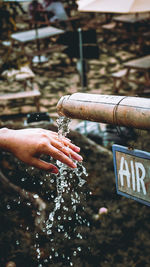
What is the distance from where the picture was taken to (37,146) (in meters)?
1.71

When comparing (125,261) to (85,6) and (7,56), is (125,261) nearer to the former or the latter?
(7,56)

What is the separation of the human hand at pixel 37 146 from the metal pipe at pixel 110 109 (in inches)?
7.1

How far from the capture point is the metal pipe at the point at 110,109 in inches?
60.4

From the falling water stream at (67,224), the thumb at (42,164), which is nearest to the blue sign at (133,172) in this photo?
the thumb at (42,164)

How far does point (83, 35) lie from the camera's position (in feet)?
22.2

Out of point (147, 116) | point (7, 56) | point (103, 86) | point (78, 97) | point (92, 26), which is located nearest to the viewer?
point (147, 116)

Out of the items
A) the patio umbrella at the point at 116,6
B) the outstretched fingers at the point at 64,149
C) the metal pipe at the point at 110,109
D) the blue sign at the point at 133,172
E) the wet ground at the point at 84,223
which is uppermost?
the patio umbrella at the point at 116,6

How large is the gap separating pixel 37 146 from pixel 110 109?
400 millimetres

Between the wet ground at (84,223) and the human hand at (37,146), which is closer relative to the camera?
the human hand at (37,146)

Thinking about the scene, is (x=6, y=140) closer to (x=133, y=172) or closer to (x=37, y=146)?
(x=37, y=146)

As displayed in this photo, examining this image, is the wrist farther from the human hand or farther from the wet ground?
the wet ground

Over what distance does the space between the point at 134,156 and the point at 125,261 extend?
6.70 ft

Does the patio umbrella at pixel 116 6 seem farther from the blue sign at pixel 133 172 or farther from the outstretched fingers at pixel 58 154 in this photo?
the outstretched fingers at pixel 58 154

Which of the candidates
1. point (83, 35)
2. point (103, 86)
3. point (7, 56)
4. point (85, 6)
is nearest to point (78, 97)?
point (7, 56)
